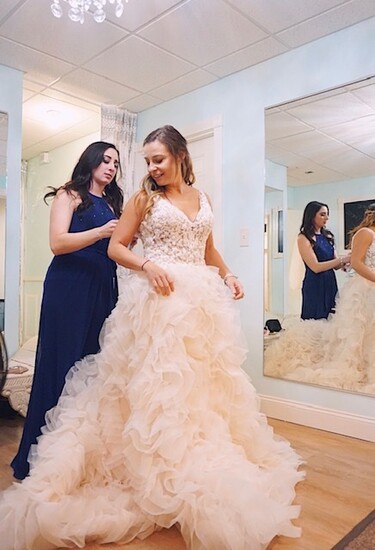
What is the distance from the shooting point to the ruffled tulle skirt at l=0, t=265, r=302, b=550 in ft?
4.44

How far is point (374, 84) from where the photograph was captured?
8.11ft

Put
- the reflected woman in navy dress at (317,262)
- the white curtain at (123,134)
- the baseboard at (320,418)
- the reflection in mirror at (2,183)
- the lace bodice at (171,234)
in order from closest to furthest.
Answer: the lace bodice at (171,234) < the baseboard at (320,418) < the reflected woman in navy dress at (317,262) < the reflection in mirror at (2,183) < the white curtain at (123,134)

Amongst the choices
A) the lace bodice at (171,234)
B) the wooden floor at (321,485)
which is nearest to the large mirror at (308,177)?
the wooden floor at (321,485)

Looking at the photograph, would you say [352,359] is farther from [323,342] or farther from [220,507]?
[220,507]

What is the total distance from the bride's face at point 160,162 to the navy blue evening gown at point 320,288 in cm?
140

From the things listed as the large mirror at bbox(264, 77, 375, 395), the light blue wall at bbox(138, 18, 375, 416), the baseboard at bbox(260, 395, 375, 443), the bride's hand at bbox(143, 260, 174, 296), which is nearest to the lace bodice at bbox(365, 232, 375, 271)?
the large mirror at bbox(264, 77, 375, 395)

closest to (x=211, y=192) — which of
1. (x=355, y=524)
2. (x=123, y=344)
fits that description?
(x=123, y=344)

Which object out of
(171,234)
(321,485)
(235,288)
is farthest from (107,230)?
(321,485)

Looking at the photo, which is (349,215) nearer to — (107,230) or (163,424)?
(107,230)

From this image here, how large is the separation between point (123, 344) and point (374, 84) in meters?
2.07

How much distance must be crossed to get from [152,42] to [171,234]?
1660mm

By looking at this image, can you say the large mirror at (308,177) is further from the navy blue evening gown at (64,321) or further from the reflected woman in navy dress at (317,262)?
the navy blue evening gown at (64,321)

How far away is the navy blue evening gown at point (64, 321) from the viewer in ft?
6.11

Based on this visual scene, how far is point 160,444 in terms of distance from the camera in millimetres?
1485
